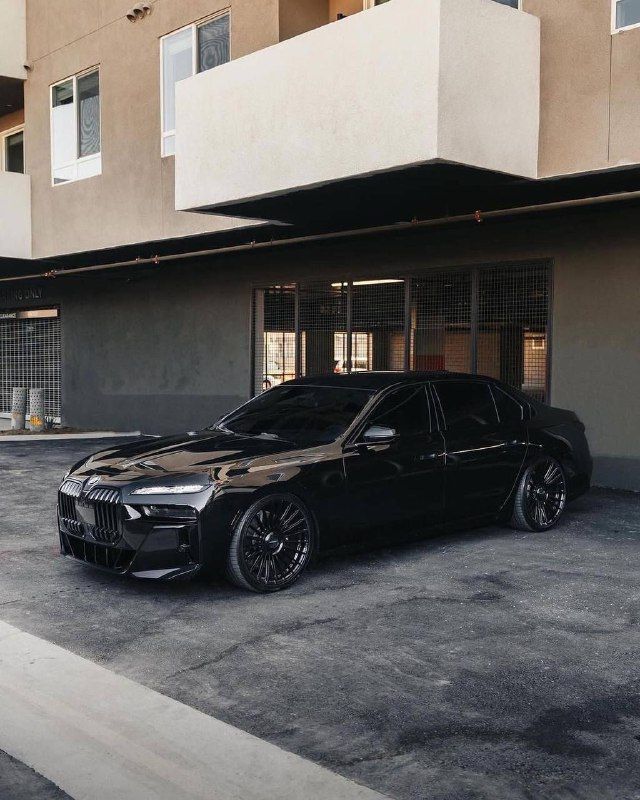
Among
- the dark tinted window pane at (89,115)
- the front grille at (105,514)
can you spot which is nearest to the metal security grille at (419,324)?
the dark tinted window pane at (89,115)

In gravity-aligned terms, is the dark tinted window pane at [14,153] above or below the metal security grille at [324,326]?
above

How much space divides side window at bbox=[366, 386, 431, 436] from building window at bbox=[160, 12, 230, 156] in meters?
8.40

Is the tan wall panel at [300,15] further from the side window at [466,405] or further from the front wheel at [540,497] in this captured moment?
the front wheel at [540,497]

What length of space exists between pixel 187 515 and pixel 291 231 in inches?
331

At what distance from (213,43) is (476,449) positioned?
9.23 m

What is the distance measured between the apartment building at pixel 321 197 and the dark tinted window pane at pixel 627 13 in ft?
0.07

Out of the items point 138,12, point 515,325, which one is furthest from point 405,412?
point 138,12

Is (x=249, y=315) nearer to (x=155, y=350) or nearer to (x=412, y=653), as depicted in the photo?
(x=155, y=350)

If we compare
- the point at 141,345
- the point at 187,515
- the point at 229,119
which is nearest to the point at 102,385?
the point at 141,345

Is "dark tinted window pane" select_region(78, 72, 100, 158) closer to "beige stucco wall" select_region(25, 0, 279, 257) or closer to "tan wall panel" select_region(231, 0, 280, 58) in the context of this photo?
"beige stucco wall" select_region(25, 0, 279, 257)

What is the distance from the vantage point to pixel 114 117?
628 inches

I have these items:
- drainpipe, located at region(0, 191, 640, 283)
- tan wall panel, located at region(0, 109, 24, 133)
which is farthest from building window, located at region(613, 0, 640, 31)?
tan wall panel, located at region(0, 109, 24, 133)

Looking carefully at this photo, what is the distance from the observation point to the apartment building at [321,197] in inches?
374

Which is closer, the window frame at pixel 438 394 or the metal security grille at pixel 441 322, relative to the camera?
the window frame at pixel 438 394
